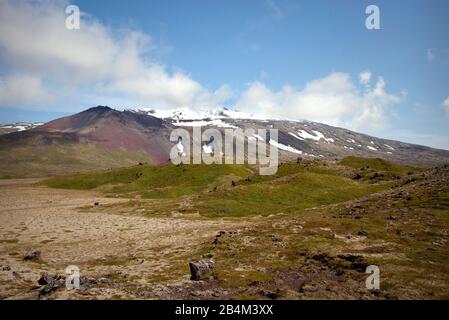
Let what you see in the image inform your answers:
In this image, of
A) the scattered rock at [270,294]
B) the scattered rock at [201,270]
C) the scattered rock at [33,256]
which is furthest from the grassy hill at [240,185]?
the scattered rock at [270,294]

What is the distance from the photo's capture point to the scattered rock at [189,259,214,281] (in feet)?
119

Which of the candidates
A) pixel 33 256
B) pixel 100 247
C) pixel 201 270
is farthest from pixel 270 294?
pixel 100 247

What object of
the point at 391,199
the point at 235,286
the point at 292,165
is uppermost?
the point at 292,165

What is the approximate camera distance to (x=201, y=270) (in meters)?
37.0

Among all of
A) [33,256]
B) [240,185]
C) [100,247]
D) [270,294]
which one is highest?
[240,185]

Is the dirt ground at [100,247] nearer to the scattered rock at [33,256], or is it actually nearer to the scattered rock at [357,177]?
the scattered rock at [33,256]

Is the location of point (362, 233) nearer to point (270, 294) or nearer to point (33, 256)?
point (270, 294)

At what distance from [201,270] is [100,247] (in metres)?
23.7

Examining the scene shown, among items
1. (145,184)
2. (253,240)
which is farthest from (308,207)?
(145,184)

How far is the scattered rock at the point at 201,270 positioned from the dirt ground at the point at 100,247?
4.67 ft

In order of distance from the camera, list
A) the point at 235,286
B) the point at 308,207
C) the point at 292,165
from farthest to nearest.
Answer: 1. the point at 292,165
2. the point at 308,207
3. the point at 235,286
